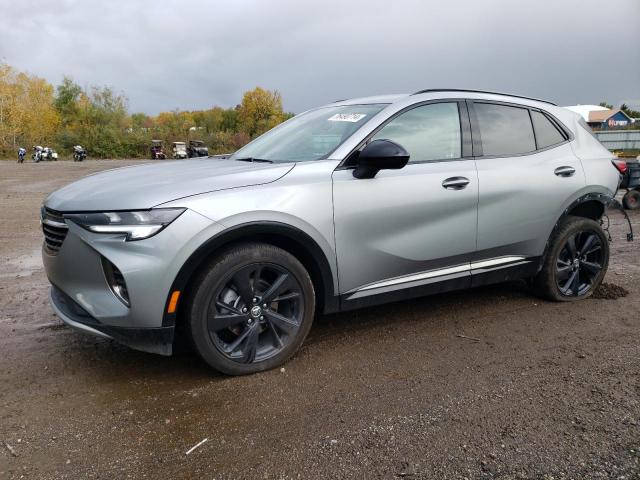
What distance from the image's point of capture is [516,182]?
3.96 meters

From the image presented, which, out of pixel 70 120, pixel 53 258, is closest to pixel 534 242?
pixel 53 258

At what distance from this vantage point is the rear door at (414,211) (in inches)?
129

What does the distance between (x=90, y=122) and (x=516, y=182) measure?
2674 inches

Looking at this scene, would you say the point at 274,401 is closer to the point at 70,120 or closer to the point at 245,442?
the point at 245,442

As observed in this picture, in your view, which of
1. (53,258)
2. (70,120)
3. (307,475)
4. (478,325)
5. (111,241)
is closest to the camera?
(307,475)

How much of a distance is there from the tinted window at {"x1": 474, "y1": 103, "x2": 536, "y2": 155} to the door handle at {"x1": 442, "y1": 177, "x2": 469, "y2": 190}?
15.2 inches

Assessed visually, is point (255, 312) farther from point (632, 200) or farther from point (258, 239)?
point (632, 200)

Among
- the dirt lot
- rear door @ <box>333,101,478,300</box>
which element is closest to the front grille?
the dirt lot

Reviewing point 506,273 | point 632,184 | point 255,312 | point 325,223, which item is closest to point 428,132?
point 325,223

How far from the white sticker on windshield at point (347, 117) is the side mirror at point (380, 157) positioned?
17.6 inches

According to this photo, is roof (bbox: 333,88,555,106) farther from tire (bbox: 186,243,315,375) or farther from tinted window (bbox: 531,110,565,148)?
tire (bbox: 186,243,315,375)

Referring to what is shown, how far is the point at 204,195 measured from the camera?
2.85 metres

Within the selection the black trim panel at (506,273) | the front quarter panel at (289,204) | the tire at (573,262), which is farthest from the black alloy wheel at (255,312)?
the tire at (573,262)

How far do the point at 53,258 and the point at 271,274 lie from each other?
1.28 metres
